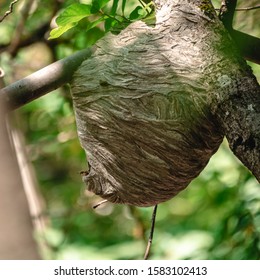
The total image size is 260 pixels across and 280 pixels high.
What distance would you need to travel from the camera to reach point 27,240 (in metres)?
0.68

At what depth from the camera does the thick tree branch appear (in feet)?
4.59

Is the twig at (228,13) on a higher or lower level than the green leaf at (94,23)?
higher

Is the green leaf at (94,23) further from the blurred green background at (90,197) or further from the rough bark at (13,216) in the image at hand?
the rough bark at (13,216)

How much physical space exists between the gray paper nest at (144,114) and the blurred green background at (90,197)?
386 mm

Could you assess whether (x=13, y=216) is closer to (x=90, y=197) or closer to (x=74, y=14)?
(x=74, y=14)

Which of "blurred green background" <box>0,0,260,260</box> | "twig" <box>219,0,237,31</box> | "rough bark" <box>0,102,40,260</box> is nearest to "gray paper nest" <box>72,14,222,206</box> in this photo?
"twig" <box>219,0,237,31</box>

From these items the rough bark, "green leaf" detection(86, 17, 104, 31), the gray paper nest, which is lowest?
the gray paper nest

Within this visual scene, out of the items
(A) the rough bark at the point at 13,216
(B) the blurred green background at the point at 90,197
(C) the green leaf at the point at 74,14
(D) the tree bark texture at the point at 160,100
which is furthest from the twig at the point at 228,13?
(A) the rough bark at the point at 13,216

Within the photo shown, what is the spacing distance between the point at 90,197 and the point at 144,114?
1932mm

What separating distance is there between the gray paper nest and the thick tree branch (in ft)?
0.09

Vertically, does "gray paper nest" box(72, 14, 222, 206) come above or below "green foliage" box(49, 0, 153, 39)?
below

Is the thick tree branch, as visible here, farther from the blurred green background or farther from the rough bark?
the rough bark

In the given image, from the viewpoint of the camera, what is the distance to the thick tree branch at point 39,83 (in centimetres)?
140

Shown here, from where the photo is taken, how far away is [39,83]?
1.43 m
